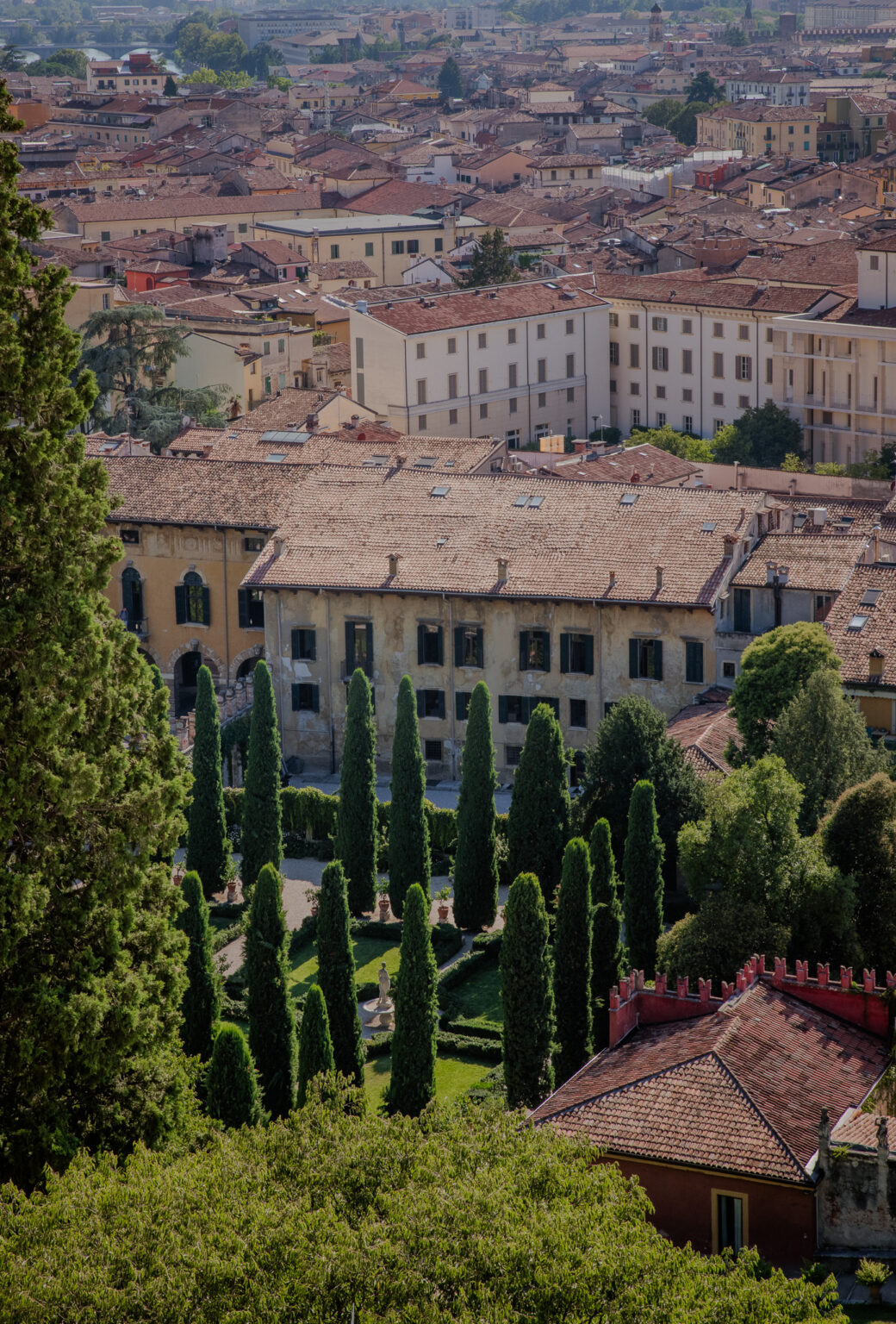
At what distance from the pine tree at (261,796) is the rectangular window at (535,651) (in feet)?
27.8

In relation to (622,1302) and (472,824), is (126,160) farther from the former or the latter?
(622,1302)

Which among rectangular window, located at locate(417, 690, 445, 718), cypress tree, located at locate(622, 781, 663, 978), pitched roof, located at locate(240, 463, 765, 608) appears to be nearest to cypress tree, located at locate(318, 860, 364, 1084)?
cypress tree, located at locate(622, 781, 663, 978)

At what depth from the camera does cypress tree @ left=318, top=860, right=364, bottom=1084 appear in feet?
114

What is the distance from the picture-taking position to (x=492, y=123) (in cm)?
19362

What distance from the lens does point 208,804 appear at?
150 ft

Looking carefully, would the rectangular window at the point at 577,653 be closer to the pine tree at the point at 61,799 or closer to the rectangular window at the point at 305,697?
the rectangular window at the point at 305,697

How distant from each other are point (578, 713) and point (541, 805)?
8870 millimetres

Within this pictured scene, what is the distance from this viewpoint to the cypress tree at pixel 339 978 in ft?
114

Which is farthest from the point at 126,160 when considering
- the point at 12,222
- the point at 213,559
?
the point at 12,222

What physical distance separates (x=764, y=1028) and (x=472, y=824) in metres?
15.3

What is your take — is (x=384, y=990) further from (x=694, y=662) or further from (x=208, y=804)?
(x=694, y=662)

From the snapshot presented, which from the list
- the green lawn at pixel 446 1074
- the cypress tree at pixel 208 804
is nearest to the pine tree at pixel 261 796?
the cypress tree at pixel 208 804

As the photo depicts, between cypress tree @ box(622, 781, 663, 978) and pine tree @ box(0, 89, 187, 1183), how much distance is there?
14608 mm

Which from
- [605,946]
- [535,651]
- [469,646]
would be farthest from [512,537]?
[605,946]
